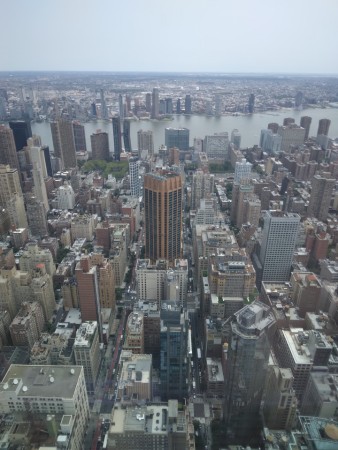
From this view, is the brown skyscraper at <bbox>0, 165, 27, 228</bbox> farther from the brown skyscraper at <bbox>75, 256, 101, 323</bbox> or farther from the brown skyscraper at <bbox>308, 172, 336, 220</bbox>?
the brown skyscraper at <bbox>308, 172, 336, 220</bbox>

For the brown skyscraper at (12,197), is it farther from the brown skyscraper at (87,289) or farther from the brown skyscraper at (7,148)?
the brown skyscraper at (87,289)

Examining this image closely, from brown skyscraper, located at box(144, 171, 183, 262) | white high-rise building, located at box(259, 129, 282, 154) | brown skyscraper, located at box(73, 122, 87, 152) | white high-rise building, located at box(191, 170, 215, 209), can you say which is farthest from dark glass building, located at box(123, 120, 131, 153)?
brown skyscraper, located at box(144, 171, 183, 262)

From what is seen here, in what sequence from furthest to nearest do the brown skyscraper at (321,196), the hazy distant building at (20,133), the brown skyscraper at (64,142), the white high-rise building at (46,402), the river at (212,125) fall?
the river at (212,125)
the brown skyscraper at (64,142)
the hazy distant building at (20,133)
the brown skyscraper at (321,196)
the white high-rise building at (46,402)

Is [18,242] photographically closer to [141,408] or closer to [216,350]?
[216,350]

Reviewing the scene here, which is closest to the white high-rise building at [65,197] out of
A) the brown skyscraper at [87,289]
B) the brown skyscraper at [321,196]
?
the brown skyscraper at [87,289]

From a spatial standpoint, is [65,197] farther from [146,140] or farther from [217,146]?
[217,146]

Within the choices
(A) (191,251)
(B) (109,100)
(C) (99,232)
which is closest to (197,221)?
(A) (191,251)

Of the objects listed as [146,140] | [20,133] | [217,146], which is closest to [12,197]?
[20,133]

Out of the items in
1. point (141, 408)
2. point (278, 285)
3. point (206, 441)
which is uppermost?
point (141, 408)

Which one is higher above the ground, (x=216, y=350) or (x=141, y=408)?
(x=141, y=408)
